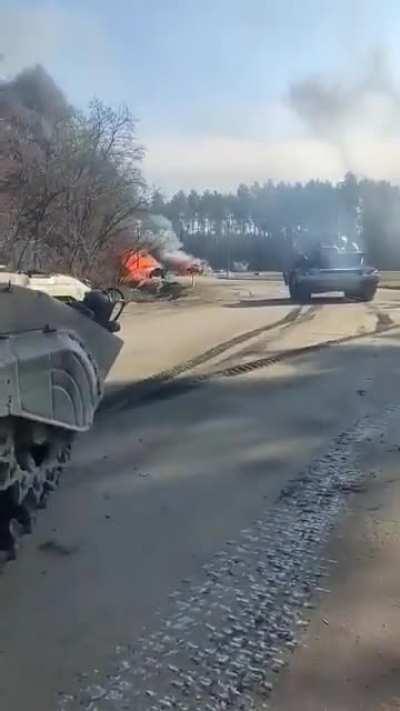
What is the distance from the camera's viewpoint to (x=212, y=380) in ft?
30.6

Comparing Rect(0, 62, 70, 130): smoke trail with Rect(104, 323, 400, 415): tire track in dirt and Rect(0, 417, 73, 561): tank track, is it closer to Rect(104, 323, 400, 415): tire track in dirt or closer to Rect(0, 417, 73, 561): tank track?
Rect(104, 323, 400, 415): tire track in dirt

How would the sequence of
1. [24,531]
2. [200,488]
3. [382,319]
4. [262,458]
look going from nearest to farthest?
[24,531], [200,488], [262,458], [382,319]

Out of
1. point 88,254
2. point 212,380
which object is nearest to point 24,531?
point 212,380

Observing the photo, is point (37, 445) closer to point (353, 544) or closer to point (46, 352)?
point (46, 352)

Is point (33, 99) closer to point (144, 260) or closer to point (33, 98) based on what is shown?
point (33, 98)

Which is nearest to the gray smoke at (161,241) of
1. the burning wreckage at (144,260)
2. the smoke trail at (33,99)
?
the burning wreckage at (144,260)

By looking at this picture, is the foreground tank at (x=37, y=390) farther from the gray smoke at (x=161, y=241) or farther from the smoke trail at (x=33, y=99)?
the gray smoke at (x=161, y=241)

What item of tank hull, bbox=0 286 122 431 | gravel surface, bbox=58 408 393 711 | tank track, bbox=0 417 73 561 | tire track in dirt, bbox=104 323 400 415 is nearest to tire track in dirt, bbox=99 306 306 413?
tire track in dirt, bbox=104 323 400 415

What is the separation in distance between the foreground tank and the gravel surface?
0.81 meters

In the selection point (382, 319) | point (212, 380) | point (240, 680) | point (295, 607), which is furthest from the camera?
point (382, 319)

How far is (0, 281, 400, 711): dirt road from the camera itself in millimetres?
3104

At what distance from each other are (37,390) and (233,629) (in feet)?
4.16

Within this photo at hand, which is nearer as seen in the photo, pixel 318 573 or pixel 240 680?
pixel 240 680

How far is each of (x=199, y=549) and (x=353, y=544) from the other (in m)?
0.68
